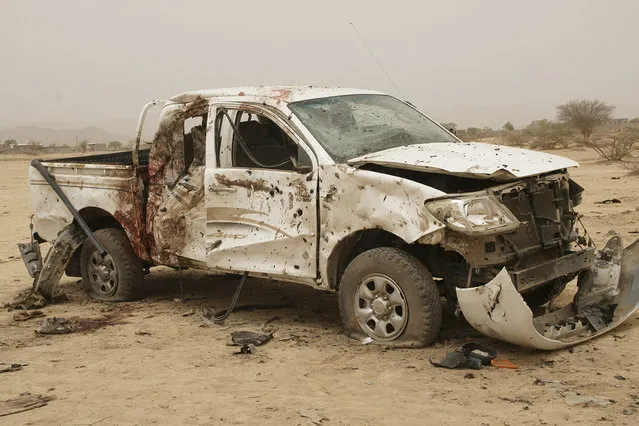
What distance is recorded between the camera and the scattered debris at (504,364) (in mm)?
5621

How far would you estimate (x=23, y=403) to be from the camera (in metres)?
5.35

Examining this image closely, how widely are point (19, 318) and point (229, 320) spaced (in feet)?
6.95

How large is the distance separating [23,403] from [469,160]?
349 cm

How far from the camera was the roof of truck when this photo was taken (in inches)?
281

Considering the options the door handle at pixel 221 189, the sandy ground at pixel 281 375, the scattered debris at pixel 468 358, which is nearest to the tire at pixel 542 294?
the sandy ground at pixel 281 375

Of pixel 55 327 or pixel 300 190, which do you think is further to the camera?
pixel 55 327

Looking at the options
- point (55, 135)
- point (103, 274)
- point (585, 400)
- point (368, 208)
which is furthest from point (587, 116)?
point (55, 135)

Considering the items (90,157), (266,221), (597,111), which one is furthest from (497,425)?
(597,111)

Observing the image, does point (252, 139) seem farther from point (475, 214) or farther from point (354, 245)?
point (475, 214)

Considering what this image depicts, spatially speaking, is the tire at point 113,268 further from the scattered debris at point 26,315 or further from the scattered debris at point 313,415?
the scattered debris at point 313,415

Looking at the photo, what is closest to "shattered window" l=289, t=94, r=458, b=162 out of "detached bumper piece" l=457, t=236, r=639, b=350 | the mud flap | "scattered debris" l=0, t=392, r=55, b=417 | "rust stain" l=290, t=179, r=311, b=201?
"rust stain" l=290, t=179, r=311, b=201

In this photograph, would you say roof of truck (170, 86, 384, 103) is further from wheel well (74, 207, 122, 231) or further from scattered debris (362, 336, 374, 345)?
scattered debris (362, 336, 374, 345)

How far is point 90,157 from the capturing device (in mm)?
9602

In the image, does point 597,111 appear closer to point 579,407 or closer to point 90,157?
point 90,157
